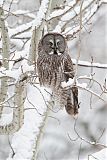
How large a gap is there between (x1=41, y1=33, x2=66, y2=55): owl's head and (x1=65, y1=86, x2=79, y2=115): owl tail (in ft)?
1.57

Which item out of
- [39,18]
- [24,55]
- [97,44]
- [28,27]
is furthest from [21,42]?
[97,44]

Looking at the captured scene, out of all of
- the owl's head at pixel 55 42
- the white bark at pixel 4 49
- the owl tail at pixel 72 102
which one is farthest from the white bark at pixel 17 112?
the owl's head at pixel 55 42

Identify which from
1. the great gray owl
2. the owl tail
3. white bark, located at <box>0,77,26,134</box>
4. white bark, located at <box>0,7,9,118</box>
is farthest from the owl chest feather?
white bark, located at <box>0,77,26,134</box>

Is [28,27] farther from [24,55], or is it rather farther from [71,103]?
[71,103]

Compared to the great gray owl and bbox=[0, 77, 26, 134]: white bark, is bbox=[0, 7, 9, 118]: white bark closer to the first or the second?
bbox=[0, 77, 26, 134]: white bark

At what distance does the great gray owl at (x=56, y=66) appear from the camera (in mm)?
7363

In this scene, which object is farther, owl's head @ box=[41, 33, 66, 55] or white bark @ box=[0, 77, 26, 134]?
owl's head @ box=[41, 33, 66, 55]

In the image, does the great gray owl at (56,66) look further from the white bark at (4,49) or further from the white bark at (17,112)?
the white bark at (17,112)

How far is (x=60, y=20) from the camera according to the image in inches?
324

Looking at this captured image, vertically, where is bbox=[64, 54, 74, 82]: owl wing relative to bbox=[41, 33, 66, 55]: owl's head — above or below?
Result: below

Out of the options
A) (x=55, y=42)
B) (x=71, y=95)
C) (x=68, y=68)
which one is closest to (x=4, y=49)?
(x=55, y=42)

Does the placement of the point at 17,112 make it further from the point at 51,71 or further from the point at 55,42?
the point at 55,42

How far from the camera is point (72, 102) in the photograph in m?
7.35

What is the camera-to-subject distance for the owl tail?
723cm
